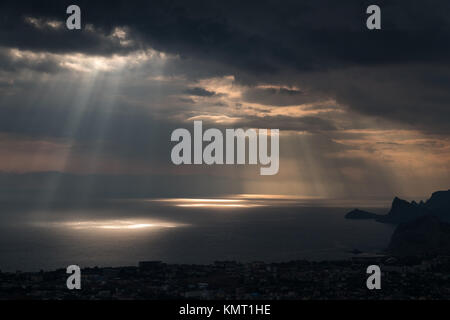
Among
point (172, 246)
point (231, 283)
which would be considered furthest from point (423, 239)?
point (231, 283)

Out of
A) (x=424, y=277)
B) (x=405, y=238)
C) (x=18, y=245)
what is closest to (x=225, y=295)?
(x=424, y=277)

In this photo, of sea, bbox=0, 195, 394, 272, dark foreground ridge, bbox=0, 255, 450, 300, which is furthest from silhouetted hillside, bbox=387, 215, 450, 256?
dark foreground ridge, bbox=0, 255, 450, 300

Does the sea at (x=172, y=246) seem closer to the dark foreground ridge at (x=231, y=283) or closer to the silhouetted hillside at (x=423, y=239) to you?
the silhouetted hillside at (x=423, y=239)

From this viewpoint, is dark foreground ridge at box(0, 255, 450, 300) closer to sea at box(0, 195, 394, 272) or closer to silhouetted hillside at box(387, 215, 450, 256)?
sea at box(0, 195, 394, 272)

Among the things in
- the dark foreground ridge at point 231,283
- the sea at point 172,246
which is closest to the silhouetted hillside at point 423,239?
the sea at point 172,246

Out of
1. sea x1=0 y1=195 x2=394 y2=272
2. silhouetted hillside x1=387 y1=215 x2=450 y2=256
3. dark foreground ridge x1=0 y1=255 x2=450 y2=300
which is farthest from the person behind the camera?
silhouetted hillside x1=387 y1=215 x2=450 y2=256

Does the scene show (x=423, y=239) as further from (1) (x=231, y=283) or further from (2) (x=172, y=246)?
(1) (x=231, y=283)

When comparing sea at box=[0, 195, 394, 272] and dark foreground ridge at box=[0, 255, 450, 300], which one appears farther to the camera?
sea at box=[0, 195, 394, 272]

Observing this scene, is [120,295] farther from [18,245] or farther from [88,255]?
[18,245]

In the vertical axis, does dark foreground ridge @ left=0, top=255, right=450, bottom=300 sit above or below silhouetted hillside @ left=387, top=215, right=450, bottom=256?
below
